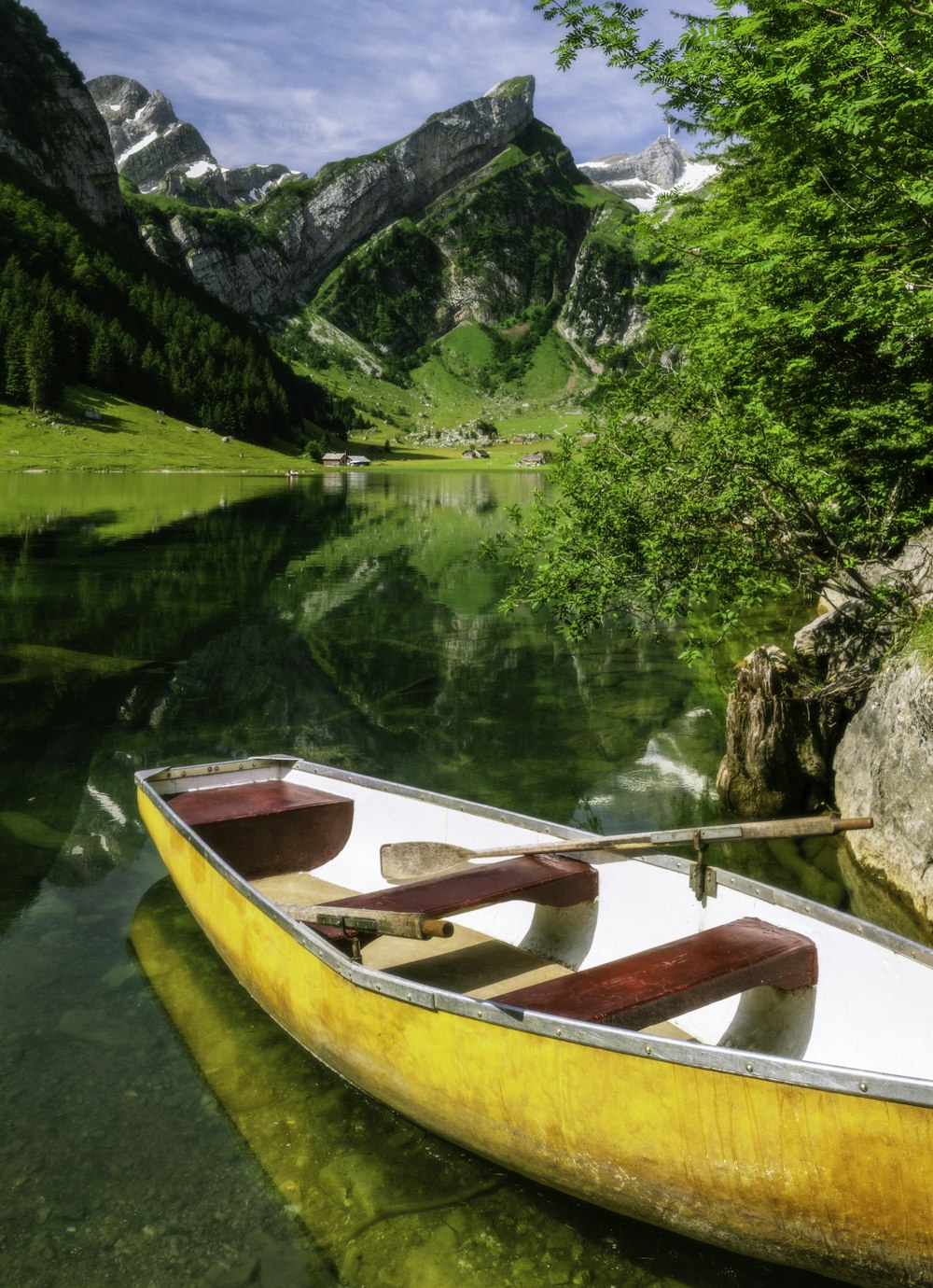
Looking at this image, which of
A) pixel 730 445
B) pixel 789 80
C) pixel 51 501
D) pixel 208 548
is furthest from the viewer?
pixel 51 501

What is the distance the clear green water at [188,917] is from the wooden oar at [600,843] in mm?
2149

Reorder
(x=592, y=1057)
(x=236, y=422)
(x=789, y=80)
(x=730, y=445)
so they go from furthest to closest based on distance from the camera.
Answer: (x=236, y=422)
(x=730, y=445)
(x=789, y=80)
(x=592, y=1057)

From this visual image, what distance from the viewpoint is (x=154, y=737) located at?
16.5 m

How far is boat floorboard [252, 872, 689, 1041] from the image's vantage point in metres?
8.30

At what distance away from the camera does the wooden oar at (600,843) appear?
20.6ft

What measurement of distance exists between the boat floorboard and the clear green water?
4.38 ft

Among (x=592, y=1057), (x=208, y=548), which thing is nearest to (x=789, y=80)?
(x=592, y=1057)

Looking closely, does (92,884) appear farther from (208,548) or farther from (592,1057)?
(208,548)

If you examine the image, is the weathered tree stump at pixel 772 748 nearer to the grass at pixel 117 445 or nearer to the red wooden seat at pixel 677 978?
the red wooden seat at pixel 677 978

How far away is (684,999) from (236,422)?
15973 cm

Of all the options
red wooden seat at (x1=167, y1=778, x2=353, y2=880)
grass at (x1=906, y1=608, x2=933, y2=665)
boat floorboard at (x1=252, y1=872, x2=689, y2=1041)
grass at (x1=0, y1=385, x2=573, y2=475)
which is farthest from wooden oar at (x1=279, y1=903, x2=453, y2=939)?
grass at (x1=0, y1=385, x2=573, y2=475)

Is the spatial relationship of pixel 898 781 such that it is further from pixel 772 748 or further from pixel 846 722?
pixel 846 722

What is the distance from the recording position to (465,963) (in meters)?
8.69

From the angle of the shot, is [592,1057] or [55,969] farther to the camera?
[55,969]
